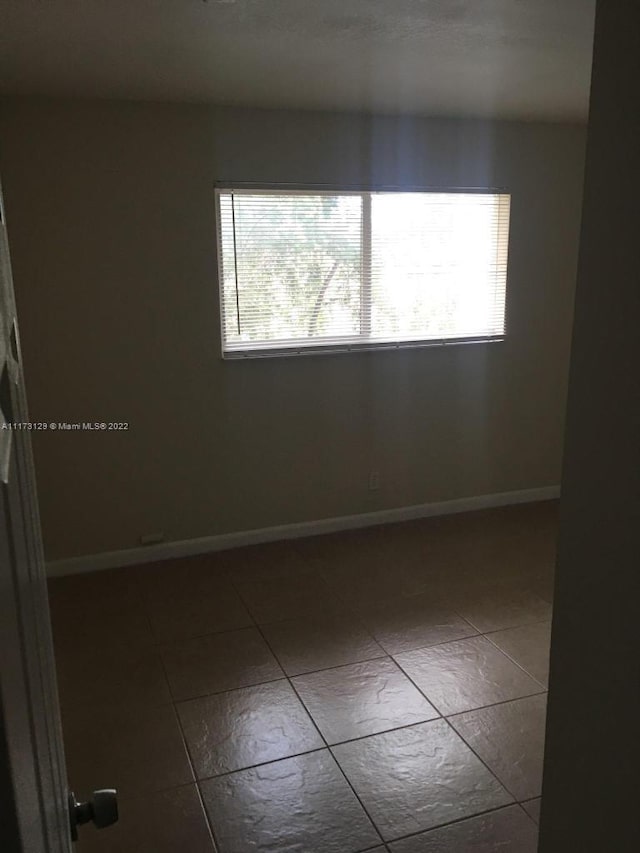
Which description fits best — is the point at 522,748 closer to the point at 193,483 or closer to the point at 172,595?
the point at 172,595

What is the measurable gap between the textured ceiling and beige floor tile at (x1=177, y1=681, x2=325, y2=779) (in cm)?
230

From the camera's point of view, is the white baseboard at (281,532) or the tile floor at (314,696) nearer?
the tile floor at (314,696)

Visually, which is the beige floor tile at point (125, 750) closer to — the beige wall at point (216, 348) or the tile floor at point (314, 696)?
the tile floor at point (314, 696)

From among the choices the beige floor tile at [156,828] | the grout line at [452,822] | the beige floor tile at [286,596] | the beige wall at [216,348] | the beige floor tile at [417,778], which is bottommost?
the beige floor tile at [156,828]

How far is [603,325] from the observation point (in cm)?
96

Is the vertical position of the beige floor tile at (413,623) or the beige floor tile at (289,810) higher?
the beige floor tile at (413,623)

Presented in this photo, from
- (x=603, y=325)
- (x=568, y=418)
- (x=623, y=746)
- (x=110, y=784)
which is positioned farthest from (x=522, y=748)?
(x=603, y=325)

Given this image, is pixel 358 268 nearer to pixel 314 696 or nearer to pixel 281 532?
pixel 281 532

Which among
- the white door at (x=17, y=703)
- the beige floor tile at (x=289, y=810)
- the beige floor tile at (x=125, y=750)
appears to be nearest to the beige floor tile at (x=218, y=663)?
the beige floor tile at (x=125, y=750)

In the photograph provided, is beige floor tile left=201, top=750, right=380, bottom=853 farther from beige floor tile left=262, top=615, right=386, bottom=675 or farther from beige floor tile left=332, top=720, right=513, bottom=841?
beige floor tile left=262, top=615, right=386, bottom=675

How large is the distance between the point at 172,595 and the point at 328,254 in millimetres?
1957

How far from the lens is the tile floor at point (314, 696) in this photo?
206cm

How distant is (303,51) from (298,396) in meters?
1.84

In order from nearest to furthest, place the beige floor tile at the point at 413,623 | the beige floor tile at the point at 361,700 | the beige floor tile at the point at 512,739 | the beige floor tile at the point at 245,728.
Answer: the beige floor tile at the point at 512,739 → the beige floor tile at the point at 245,728 → the beige floor tile at the point at 361,700 → the beige floor tile at the point at 413,623
